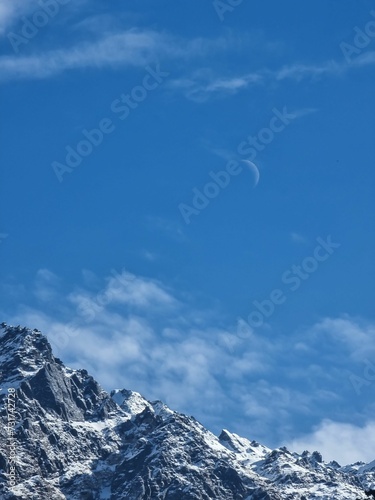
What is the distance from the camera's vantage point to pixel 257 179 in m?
198

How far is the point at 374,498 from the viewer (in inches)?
3142

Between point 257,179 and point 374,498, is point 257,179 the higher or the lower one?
the higher one

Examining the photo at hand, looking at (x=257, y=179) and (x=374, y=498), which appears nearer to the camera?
(x=374, y=498)

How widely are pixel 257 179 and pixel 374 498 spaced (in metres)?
121
